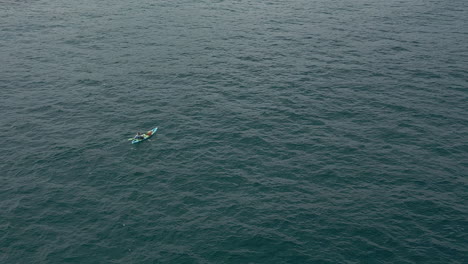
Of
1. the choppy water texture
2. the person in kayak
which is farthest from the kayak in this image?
the choppy water texture

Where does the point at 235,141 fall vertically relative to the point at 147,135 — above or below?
below

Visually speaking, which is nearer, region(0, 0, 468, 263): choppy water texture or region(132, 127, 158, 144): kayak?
region(0, 0, 468, 263): choppy water texture

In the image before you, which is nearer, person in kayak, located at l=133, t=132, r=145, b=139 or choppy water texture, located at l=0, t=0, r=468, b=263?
choppy water texture, located at l=0, t=0, r=468, b=263

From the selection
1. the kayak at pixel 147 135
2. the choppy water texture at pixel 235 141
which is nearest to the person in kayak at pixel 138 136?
the kayak at pixel 147 135

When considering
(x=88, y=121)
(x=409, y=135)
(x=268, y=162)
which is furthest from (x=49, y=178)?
(x=409, y=135)

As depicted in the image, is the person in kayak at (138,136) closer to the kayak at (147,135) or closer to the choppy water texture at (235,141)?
the kayak at (147,135)

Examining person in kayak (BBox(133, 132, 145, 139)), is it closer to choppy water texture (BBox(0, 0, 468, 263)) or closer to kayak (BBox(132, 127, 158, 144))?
kayak (BBox(132, 127, 158, 144))

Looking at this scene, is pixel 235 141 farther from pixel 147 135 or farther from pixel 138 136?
pixel 138 136

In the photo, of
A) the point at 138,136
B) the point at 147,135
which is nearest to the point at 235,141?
the point at 147,135

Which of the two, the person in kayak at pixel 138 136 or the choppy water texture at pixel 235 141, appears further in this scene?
the person in kayak at pixel 138 136
